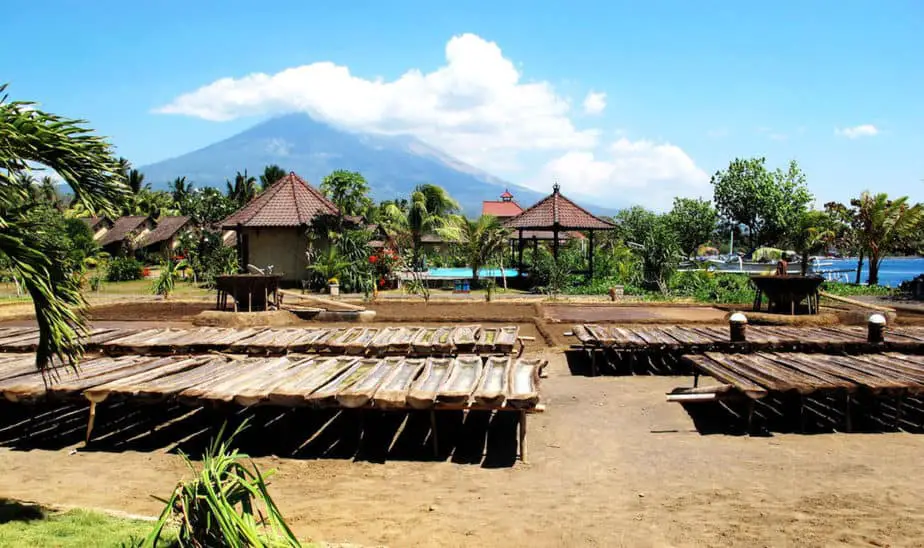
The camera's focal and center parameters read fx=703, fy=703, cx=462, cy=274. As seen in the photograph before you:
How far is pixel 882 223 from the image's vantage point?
97.6ft

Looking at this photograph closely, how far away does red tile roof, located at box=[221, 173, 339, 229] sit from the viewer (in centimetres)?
2584

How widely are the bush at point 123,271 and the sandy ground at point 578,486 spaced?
2716 cm

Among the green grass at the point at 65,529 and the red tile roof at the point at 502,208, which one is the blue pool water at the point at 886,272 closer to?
the red tile roof at the point at 502,208

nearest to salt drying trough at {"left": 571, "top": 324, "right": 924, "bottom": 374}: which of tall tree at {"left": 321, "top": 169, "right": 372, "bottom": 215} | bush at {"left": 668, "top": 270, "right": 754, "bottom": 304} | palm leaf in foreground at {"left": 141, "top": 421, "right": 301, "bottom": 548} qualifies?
palm leaf in foreground at {"left": 141, "top": 421, "right": 301, "bottom": 548}

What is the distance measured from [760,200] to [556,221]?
→ 2322 centimetres

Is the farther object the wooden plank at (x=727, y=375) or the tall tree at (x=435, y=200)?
the tall tree at (x=435, y=200)

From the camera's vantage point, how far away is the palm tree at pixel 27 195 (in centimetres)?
551

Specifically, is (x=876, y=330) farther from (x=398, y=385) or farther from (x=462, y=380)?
(x=398, y=385)

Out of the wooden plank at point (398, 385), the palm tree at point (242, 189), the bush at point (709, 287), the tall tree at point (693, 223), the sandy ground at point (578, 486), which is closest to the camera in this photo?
the sandy ground at point (578, 486)

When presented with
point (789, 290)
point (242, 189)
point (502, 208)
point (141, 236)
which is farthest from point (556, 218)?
point (502, 208)

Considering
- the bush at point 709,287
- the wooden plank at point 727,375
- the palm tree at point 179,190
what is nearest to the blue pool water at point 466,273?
the bush at point 709,287

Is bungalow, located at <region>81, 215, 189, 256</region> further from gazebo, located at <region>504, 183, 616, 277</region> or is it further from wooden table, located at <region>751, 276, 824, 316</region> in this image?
wooden table, located at <region>751, 276, 824, 316</region>

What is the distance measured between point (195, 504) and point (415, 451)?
4.25 m

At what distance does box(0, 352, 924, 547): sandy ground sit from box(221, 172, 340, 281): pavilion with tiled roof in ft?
58.4
